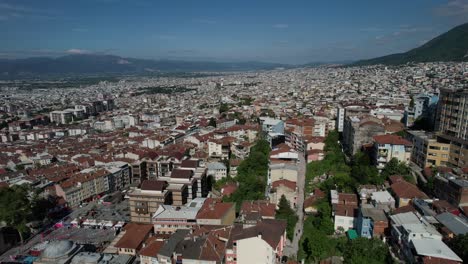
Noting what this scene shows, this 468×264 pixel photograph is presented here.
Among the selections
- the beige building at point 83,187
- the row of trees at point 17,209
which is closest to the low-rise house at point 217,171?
the beige building at point 83,187

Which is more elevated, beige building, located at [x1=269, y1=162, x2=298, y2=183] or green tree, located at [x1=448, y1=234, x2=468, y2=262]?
green tree, located at [x1=448, y1=234, x2=468, y2=262]

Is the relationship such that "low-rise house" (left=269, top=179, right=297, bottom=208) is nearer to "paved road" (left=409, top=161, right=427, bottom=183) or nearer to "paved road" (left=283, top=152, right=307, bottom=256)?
"paved road" (left=283, top=152, right=307, bottom=256)

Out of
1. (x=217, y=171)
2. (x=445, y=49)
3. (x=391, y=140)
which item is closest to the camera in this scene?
(x=391, y=140)

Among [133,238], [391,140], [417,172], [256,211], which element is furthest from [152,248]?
[417,172]

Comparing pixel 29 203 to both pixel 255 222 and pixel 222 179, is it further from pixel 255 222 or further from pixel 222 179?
pixel 255 222

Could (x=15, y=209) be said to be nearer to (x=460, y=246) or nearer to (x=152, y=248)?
(x=152, y=248)

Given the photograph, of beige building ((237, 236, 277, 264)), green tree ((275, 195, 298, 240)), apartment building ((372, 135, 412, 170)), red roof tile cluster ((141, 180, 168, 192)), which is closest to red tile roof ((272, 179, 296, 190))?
green tree ((275, 195, 298, 240))

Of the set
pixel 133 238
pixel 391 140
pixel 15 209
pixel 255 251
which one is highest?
pixel 391 140
